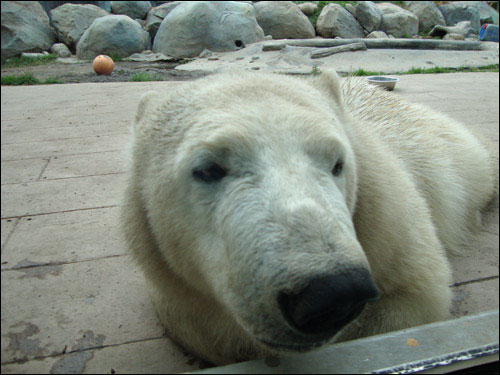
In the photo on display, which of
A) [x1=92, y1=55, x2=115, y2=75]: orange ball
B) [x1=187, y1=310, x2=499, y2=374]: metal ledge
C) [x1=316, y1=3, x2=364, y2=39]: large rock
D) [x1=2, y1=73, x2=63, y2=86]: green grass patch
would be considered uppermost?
[x1=2, y1=73, x2=63, y2=86]: green grass patch

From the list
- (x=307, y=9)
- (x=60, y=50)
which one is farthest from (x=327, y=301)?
(x=307, y=9)

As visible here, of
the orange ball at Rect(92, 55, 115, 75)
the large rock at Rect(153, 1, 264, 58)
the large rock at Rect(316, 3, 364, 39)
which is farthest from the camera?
the large rock at Rect(316, 3, 364, 39)

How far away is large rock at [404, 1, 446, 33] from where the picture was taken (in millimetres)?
2523

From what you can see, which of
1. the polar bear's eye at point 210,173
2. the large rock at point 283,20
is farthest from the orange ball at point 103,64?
the large rock at point 283,20

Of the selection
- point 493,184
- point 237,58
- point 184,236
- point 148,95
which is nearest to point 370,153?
point 184,236

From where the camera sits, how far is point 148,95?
74.7 inches

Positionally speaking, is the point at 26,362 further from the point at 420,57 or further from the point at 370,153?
the point at 420,57

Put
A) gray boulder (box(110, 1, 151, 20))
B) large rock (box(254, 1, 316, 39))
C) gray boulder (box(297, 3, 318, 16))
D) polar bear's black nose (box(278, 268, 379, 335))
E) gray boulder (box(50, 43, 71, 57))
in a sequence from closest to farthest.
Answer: polar bear's black nose (box(278, 268, 379, 335))
gray boulder (box(50, 43, 71, 57))
gray boulder (box(110, 1, 151, 20))
large rock (box(254, 1, 316, 39))
gray boulder (box(297, 3, 318, 16))

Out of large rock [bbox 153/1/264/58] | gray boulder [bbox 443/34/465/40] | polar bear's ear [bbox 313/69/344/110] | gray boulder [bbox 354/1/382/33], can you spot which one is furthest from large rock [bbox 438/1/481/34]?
large rock [bbox 153/1/264/58]

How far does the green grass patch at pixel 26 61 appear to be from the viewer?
117cm

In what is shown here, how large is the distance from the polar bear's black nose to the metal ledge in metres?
0.19

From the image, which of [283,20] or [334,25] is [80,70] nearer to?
[283,20]

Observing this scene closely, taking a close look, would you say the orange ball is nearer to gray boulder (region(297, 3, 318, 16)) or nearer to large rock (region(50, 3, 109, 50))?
large rock (region(50, 3, 109, 50))

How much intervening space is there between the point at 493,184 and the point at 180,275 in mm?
1996
